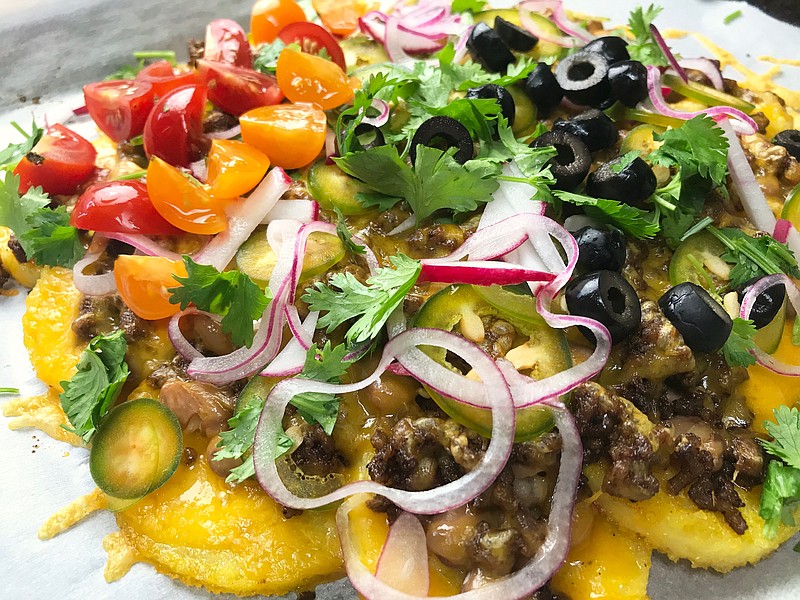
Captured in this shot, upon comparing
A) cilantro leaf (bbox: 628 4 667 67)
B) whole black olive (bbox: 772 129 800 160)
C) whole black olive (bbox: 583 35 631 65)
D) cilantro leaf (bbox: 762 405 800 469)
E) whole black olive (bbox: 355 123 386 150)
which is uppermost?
whole black olive (bbox: 583 35 631 65)

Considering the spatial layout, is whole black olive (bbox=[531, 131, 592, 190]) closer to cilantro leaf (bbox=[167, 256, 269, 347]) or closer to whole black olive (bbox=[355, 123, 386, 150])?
whole black olive (bbox=[355, 123, 386, 150])

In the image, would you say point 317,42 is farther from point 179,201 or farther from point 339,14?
point 179,201

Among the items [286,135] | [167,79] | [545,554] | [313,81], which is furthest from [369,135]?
[545,554]

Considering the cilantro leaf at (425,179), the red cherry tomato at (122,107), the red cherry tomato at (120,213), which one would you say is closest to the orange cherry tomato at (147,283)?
the red cherry tomato at (120,213)

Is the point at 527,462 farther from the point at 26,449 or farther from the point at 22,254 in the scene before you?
the point at 22,254

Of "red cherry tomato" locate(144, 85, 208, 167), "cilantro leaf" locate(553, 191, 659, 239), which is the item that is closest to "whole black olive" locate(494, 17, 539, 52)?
"cilantro leaf" locate(553, 191, 659, 239)

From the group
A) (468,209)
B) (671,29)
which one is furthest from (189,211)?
(671,29)
